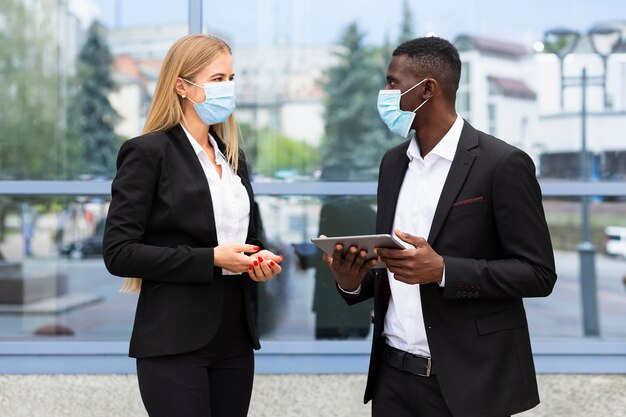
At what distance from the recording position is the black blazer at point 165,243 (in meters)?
2.45

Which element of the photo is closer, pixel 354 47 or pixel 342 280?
pixel 342 280

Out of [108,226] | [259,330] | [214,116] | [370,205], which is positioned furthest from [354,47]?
[108,226]

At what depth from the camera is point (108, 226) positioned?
248 centimetres

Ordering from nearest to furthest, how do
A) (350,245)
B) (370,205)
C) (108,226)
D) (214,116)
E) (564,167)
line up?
1. (350,245)
2. (108,226)
3. (214,116)
4. (370,205)
5. (564,167)

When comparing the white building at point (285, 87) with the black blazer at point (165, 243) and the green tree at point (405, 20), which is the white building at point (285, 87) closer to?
the green tree at point (405, 20)

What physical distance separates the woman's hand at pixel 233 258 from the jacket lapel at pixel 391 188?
0.43m

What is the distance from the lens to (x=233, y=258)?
2.46 meters

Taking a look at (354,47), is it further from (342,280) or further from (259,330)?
(342,280)

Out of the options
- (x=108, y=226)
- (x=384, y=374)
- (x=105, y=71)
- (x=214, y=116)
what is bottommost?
(x=384, y=374)

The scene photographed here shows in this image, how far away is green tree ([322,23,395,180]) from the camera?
4930mm

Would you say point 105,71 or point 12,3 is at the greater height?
point 12,3

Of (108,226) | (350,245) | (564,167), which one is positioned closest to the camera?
(350,245)

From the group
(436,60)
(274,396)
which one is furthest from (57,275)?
(436,60)

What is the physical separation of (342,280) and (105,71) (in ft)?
11.1
